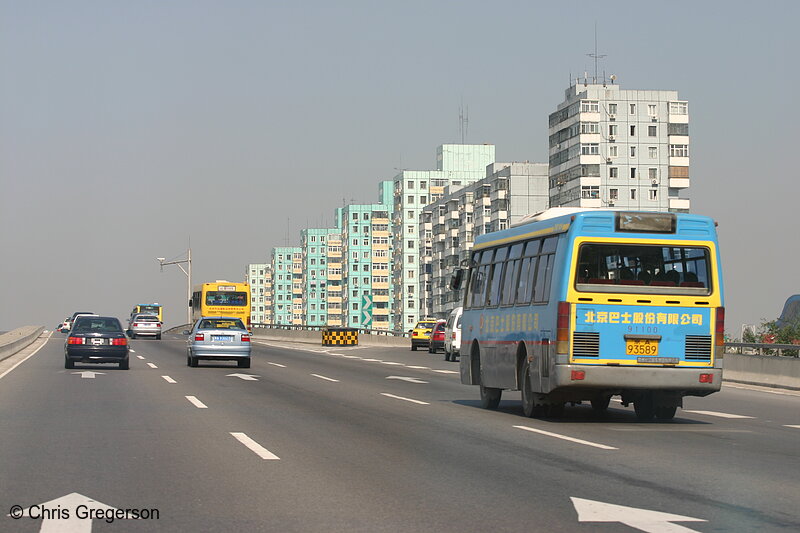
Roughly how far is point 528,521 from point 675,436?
755 cm

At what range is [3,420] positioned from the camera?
16.7 m

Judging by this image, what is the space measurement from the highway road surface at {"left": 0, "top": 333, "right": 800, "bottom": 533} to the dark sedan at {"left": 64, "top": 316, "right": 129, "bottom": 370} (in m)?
10.7

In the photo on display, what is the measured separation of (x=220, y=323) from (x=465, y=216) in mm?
114141

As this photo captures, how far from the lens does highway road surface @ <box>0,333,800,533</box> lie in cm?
838

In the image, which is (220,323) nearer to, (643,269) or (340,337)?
(643,269)

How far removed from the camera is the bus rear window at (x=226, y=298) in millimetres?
69812

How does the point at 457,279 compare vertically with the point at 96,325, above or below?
above

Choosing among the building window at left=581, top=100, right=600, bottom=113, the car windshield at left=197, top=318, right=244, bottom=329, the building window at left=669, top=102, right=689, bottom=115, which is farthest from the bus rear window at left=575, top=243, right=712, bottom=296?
the building window at left=669, top=102, right=689, bottom=115

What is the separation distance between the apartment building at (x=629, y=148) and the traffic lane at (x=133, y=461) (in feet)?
328

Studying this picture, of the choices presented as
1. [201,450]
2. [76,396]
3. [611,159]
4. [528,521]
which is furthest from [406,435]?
[611,159]

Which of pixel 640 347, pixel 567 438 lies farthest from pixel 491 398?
pixel 567 438

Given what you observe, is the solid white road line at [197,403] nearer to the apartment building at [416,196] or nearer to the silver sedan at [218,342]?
the silver sedan at [218,342]

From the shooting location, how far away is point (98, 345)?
33219mm

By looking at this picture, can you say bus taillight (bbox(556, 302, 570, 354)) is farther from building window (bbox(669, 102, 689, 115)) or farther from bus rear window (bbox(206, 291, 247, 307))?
building window (bbox(669, 102, 689, 115))
